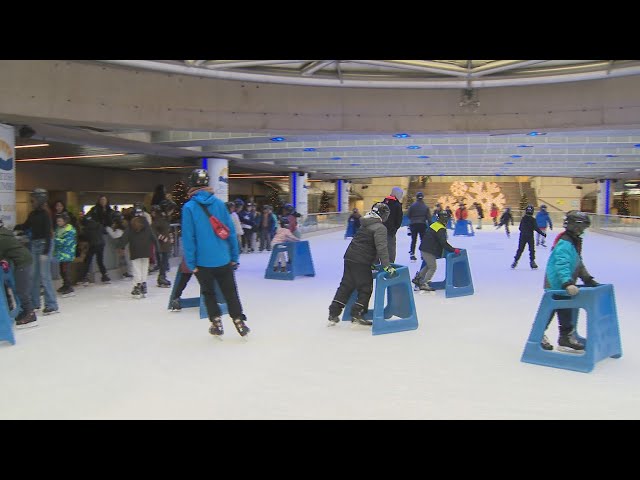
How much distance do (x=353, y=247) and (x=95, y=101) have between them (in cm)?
562

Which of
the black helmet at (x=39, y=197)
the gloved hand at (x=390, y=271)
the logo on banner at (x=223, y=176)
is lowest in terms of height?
the gloved hand at (x=390, y=271)

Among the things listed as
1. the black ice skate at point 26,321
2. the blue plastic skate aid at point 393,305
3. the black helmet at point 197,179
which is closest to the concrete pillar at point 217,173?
the black ice skate at point 26,321

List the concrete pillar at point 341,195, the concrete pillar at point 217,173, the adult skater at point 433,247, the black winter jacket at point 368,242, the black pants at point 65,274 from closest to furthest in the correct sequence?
1. the black winter jacket at point 368,242
2. the adult skater at point 433,247
3. the black pants at point 65,274
4. the concrete pillar at point 217,173
5. the concrete pillar at point 341,195

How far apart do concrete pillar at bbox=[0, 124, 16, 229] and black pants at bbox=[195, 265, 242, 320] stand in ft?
16.5

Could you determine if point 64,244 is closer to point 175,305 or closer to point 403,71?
point 175,305

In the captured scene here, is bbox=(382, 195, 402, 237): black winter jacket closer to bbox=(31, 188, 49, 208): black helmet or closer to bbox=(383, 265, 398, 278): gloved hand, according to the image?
bbox=(383, 265, 398, 278): gloved hand

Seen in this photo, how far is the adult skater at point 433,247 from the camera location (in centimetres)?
815

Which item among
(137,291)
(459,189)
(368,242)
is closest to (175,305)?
(137,291)

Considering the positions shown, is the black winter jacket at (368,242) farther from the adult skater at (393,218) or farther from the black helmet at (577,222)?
the adult skater at (393,218)

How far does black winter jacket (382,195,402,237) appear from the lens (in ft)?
29.0

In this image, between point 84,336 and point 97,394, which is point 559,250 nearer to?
point 97,394

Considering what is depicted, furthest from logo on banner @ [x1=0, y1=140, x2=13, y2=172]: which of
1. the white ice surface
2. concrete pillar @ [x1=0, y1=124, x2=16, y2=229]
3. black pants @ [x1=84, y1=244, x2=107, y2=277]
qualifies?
the white ice surface

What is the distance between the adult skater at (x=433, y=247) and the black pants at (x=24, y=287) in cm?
529

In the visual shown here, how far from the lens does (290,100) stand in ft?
34.6
